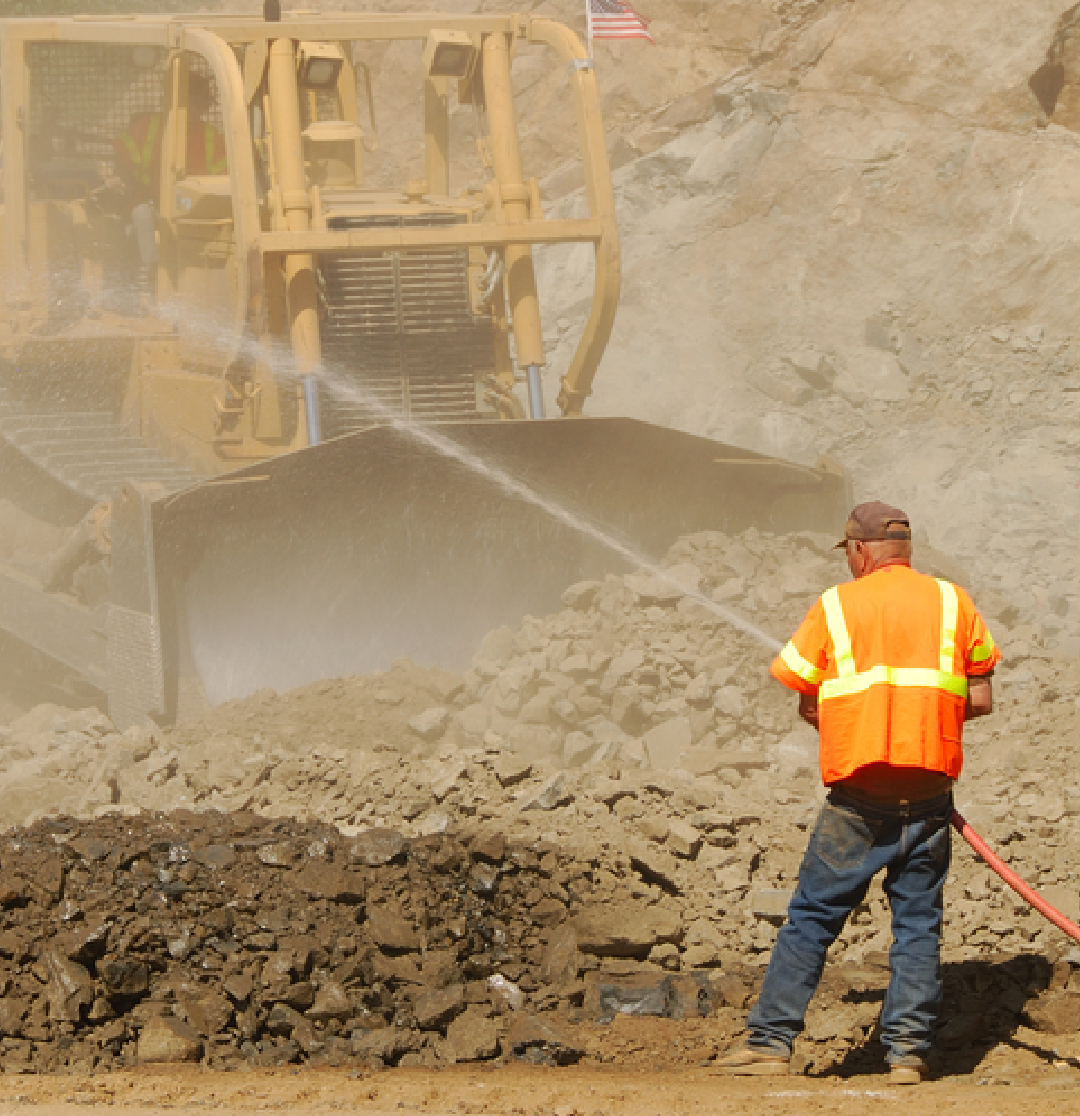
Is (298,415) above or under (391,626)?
above

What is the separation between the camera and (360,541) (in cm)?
764

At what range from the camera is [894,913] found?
12.5 feet

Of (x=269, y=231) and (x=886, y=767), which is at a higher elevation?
(x=269, y=231)

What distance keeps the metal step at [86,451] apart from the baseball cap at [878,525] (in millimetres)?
5393

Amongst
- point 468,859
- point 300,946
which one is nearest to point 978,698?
point 468,859

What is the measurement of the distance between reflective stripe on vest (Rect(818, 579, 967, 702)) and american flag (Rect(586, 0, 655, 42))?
8143 mm

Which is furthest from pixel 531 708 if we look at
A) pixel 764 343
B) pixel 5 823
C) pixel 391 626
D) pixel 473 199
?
pixel 764 343

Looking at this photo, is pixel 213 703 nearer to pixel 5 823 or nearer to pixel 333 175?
pixel 5 823

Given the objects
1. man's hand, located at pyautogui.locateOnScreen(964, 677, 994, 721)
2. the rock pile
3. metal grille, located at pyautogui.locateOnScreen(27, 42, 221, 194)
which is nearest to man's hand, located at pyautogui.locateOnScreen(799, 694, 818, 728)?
man's hand, located at pyautogui.locateOnScreen(964, 677, 994, 721)

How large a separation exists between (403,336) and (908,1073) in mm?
5491

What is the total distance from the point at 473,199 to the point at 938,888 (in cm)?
565

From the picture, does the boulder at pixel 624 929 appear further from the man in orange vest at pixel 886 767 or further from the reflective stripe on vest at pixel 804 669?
the reflective stripe on vest at pixel 804 669

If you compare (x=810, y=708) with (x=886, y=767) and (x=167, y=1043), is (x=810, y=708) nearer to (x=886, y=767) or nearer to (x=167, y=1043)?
(x=886, y=767)

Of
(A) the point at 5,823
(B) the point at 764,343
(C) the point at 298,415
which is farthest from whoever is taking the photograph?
(B) the point at 764,343
